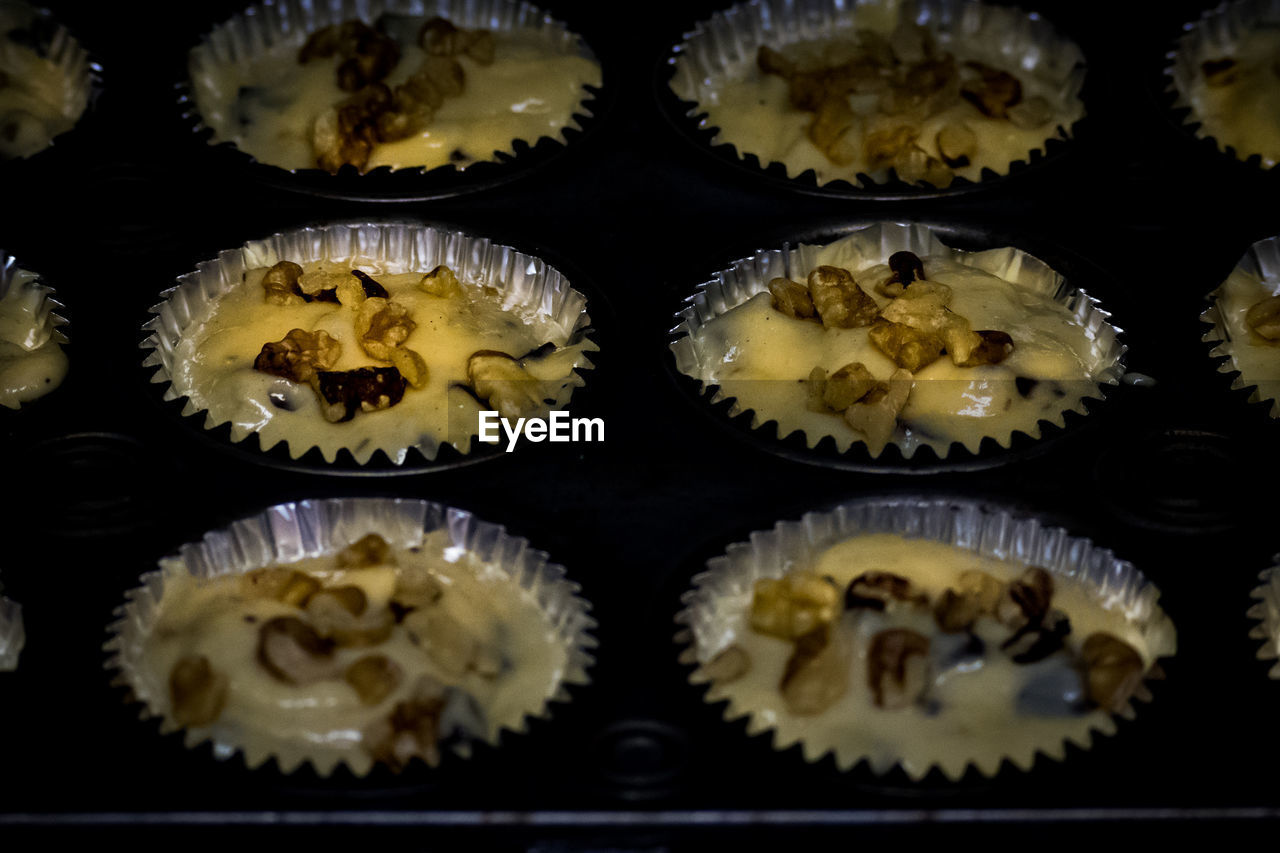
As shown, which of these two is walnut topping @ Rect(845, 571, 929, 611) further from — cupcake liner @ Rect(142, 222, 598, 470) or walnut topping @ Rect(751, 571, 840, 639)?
cupcake liner @ Rect(142, 222, 598, 470)

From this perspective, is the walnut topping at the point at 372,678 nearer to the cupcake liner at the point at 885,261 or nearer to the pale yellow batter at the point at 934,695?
the pale yellow batter at the point at 934,695

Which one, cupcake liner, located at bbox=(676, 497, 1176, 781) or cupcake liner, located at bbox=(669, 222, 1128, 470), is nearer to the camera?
cupcake liner, located at bbox=(676, 497, 1176, 781)

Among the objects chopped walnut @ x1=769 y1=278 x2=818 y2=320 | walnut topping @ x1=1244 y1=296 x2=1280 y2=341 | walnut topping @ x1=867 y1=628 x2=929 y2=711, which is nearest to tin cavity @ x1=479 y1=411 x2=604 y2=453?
chopped walnut @ x1=769 y1=278 x2=818 y2=320

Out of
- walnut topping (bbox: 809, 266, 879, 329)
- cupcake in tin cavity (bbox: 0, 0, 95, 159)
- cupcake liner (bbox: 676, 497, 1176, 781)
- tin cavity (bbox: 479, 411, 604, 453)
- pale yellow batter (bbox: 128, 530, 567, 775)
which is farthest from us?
cupcake in tin cavity (bbox: 0, 0, 95, 159)

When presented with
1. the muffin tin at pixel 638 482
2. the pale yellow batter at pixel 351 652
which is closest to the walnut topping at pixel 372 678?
the pale yellow batter at pixel 351 652

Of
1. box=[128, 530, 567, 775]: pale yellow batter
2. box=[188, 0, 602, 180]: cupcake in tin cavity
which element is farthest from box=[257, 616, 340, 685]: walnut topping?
box=[188, 0, 602, 180]: cupcake in tin cavity

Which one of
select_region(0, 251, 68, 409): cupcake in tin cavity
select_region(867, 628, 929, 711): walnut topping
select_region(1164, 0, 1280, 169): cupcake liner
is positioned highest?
select_region(1164, 0, 1280, 169): cupcake liner

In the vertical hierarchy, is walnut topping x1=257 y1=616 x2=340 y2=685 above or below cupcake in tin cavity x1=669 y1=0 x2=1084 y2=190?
below

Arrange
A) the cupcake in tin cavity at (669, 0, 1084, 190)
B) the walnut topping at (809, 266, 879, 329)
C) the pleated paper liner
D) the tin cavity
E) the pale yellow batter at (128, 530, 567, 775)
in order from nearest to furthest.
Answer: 1. the pale yellow batter at (128, 530, 567, 775)
2. the tin cavity
3. the walnut topping at (809, 266, 879, 329)
4. the pleated paper liner
5. the cupcake in tin cavity at (669, 0, 1084, 190)
